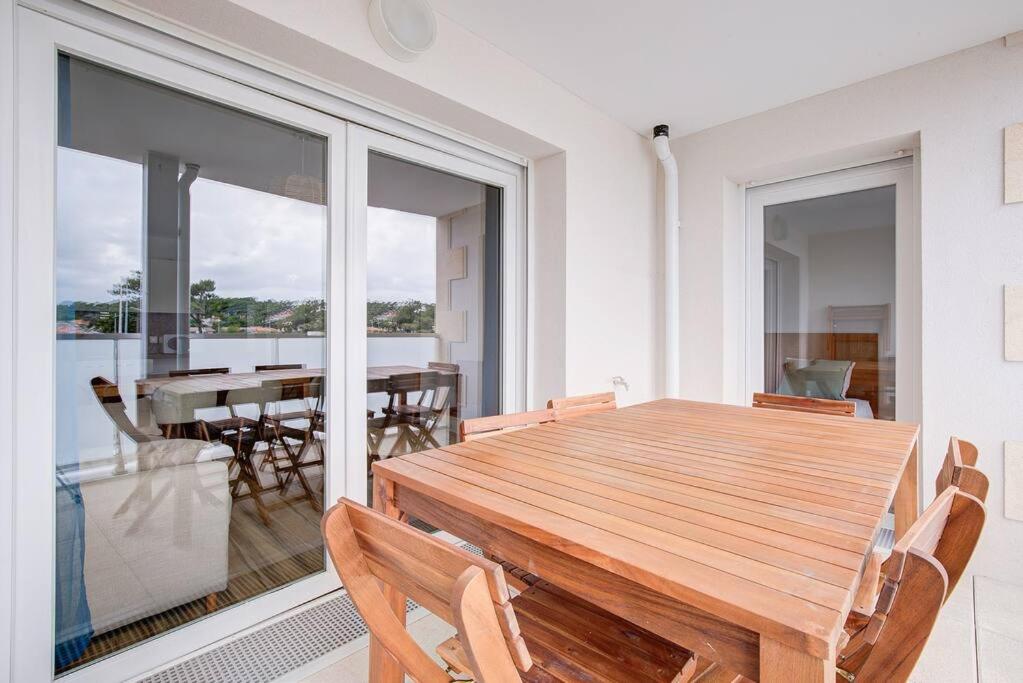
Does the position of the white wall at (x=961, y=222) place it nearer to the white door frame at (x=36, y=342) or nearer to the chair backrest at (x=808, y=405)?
the chair backrest at (x=808, y=405)

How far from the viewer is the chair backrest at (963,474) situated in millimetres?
1092

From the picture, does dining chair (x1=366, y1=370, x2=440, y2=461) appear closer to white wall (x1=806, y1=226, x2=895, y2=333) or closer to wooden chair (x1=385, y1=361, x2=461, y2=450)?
wooden chair (x1=385, y1=361, x2=461, y2=450)

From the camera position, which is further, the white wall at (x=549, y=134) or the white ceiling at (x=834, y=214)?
the white ceiling at (x=834, y=214)

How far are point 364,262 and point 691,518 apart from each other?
71.5 inches

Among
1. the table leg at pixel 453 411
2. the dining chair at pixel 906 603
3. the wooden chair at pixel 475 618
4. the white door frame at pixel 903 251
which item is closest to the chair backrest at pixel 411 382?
the table leg at pixel 453 411

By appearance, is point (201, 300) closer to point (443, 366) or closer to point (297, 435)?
point (297, 435)

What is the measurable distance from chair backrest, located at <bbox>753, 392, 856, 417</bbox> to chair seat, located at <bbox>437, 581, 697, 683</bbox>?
5.55 feet

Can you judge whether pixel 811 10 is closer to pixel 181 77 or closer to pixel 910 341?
pixel 910 341

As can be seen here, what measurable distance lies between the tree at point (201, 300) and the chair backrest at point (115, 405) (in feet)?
1.05

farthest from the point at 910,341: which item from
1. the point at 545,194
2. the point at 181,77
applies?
the point at 181,77

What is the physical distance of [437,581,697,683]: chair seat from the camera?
0.97 meters

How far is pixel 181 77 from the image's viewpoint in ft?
5.70

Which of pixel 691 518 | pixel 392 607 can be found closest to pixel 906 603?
pixel 691 518

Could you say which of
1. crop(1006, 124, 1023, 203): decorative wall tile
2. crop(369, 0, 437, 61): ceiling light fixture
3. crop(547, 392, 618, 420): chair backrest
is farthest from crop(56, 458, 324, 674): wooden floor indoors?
crop(1006, 124, 1023, 203): decorative wall tile
